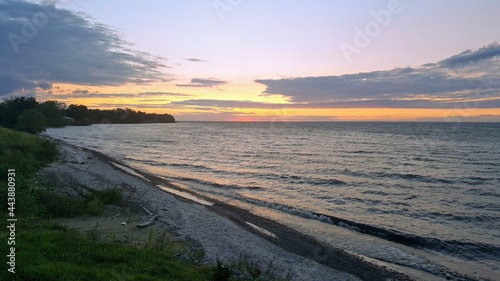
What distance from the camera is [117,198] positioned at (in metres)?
19.8

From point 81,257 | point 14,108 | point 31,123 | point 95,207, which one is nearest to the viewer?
point 81,257

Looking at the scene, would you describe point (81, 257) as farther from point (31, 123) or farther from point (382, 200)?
point (31, 123)

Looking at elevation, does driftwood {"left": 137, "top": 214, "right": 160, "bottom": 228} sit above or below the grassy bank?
below

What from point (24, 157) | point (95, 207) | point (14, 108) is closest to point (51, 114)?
point (14, 108)

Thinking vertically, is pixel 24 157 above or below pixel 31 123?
below

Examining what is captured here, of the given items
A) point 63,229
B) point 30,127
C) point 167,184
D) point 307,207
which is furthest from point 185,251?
point 30,127

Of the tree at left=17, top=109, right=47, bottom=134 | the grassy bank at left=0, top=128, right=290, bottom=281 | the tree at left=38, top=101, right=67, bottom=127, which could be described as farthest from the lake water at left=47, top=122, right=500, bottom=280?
the tree at left=38, top=101, right=67, bottom=127

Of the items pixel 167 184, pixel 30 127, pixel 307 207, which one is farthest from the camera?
pixel 30 127

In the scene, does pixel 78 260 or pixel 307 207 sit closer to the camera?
pixel 78 260

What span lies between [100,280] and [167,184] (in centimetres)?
2452

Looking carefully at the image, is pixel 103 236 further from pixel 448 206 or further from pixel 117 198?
pixel 448 206

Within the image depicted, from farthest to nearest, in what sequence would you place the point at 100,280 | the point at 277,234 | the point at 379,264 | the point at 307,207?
the point at 307,207 < the point at 277,234 < the point at 379,264 < the point at 100,280

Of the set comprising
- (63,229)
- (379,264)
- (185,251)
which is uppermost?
(63,229)

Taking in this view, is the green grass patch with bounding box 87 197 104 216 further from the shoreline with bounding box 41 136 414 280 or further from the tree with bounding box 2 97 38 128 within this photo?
the tree with bounding box 2 97 38 128
